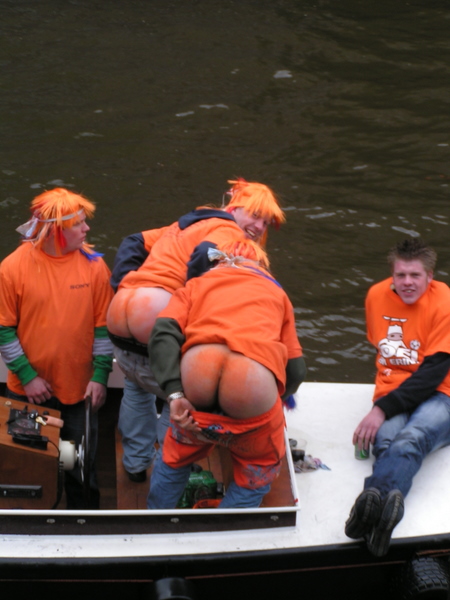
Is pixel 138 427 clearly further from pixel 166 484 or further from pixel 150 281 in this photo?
pixel 150 281

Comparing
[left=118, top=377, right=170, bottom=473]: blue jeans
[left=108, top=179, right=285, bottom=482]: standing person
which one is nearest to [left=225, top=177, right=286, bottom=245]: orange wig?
[left=108, top=179, right=285, bottom=482]: standing person

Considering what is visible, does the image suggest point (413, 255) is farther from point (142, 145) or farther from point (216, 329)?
point (142, 145)

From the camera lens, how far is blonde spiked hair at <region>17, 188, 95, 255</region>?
396 centimetres

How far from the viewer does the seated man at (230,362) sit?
10.5ft

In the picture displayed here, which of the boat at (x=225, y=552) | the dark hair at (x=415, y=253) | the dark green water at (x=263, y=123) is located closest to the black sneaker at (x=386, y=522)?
the boat at (x=225, y=552)

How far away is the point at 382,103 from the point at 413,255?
768cm

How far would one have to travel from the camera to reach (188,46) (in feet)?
42.8

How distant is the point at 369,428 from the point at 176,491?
1.08 m

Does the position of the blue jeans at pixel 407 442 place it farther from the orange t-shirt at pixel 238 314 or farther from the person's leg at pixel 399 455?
the orange t-shirt at pixel 238 314

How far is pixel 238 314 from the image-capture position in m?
3.25

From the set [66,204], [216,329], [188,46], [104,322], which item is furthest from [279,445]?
[188,46]

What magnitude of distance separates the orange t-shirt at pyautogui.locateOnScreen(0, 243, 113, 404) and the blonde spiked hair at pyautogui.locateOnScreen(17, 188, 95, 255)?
7cm

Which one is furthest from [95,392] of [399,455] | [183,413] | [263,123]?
[263,123]

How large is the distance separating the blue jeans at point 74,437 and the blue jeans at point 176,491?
0.53 m
